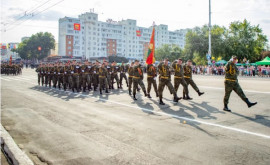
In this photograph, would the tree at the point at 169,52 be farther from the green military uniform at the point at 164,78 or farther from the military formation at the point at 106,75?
the green military uniform at the point at 164,78

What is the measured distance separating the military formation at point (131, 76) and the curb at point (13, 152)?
644cm

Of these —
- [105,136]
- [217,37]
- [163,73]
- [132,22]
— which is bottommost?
[105,136]

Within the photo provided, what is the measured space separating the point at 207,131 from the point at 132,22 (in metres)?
133

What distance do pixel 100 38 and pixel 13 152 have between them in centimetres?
12093

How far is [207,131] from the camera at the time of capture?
613cm

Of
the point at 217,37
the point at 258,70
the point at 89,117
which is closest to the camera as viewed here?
the point at 89,117

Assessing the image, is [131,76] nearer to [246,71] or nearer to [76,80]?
[76,80]

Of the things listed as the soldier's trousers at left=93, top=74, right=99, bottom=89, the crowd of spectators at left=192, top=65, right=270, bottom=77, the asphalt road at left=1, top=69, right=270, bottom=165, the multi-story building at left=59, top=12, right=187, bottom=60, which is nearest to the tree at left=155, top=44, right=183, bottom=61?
the multi-story building at left=59, top=12, right=187, bottom=60

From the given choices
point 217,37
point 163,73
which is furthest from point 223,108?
point 217,37

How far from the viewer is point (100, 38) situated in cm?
12262

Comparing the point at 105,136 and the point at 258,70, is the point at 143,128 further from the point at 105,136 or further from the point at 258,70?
the point at 258,70

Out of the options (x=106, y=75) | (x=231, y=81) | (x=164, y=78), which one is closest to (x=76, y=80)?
(x=106, y=75)

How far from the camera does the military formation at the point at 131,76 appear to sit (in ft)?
31.2

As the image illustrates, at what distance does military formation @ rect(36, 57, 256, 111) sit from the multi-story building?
85.4m
